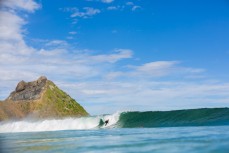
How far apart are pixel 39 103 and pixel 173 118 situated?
38549 millimetres

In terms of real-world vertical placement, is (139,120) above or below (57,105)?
below

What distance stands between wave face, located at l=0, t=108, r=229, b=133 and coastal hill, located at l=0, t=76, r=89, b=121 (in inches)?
829

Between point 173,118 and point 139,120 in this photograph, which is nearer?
point 173,118

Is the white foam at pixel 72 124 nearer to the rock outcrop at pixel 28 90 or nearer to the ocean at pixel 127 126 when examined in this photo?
the ocean at pixel 127 126

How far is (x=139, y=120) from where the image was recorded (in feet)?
118

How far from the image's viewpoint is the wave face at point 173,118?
96.7ft

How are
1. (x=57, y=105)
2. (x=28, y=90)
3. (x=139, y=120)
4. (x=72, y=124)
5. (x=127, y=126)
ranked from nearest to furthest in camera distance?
(x=127, y=126) < (x=139, y=120) < (x=72, y=124) < (x=57, y=105) < (x=28, y=90)

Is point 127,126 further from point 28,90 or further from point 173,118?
point 28,90

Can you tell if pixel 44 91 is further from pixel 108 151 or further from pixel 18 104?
pixel 108 151

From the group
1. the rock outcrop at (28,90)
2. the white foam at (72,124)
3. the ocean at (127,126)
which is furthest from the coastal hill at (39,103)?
the white foam at (72,124)

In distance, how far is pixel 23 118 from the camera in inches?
2473

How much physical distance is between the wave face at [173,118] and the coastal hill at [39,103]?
2884cm

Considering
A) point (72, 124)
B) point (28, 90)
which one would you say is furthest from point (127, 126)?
point (28, 90)

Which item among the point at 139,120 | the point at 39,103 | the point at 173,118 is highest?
the point at 39,103
